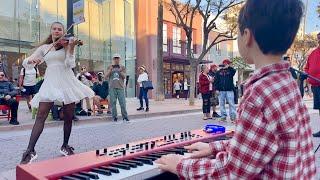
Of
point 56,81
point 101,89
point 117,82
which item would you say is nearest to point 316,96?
point 56,81

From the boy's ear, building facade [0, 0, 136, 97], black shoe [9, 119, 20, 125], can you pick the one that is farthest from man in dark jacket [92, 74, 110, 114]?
the boy's ear

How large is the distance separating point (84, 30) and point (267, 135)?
2349cm

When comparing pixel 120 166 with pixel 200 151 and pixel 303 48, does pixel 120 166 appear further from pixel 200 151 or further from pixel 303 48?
pixel 303 48

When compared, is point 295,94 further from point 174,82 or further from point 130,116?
point 174,82

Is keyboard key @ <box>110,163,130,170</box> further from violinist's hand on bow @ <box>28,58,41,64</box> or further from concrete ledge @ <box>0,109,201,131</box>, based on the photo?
concrete ledge @ <box>0,109,201,131</box>

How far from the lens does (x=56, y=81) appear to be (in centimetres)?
464

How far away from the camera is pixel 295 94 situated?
1324 millimetres

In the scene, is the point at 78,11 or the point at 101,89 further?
the point at 101,89

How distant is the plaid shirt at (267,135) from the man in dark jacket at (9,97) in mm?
8759

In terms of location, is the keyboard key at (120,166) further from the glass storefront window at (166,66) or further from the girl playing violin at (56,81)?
the glass storefront window at (166,66)

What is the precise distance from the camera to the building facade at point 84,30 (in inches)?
786

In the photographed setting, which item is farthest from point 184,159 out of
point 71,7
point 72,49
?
point 71,7

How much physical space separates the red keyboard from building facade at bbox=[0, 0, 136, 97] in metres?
16.1

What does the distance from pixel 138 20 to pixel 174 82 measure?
20.3 feet
